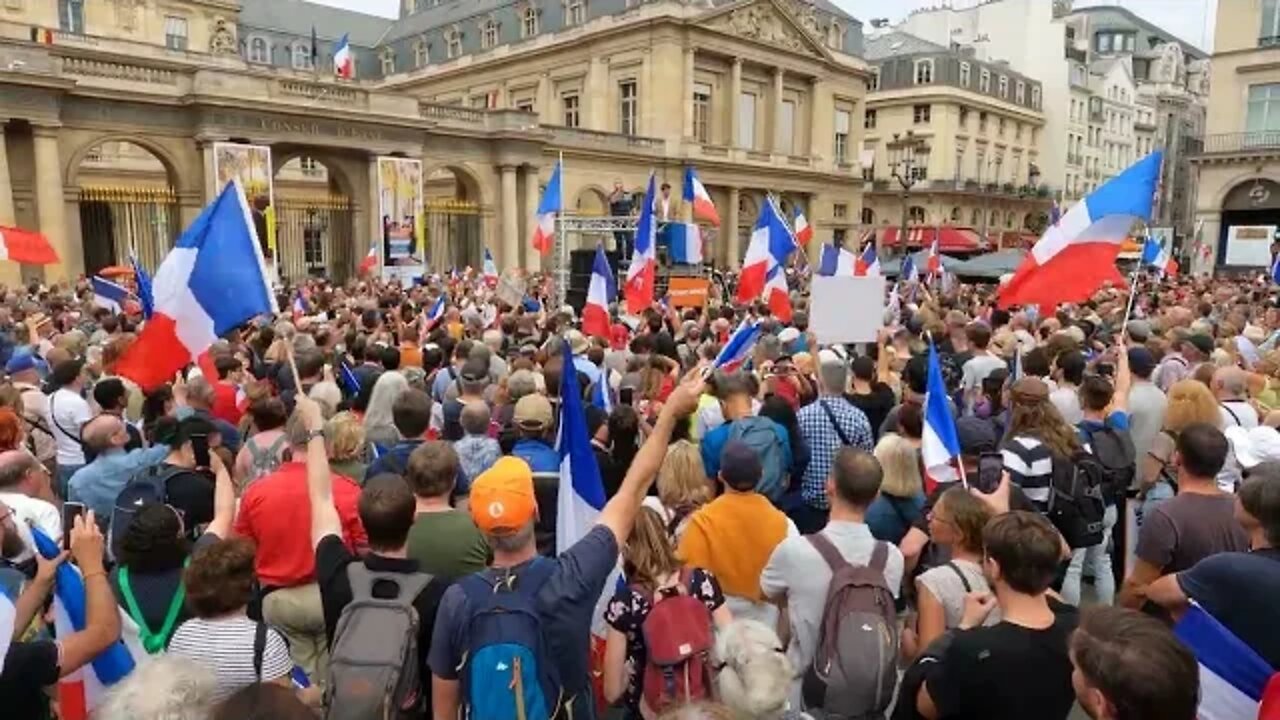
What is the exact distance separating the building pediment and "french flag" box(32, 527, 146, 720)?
126 feet

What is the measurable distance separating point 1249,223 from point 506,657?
142ft

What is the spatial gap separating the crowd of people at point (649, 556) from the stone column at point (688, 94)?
33677 millimetres

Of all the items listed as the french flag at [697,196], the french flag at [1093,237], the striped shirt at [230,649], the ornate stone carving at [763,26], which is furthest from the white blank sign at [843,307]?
the ornate stone carving at [763,26]

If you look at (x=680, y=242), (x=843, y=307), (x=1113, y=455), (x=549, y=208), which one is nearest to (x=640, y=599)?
(x=1113, y=455)

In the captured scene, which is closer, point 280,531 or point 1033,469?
point 280,531

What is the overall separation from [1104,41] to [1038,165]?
694 inches

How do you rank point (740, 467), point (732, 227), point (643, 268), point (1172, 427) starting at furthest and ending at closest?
point (732, 227) → point (643, 268) → point (1172, 427) → point (740, 467)

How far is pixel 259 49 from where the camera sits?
4356cm

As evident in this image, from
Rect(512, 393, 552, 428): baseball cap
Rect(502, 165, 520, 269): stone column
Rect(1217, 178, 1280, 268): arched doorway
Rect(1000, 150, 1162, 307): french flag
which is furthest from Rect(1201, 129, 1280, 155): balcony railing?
Rect(512, 393, 552, 428): baseball cap

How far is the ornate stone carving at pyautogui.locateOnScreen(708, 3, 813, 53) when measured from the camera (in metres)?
39.4

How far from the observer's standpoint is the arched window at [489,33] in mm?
44156

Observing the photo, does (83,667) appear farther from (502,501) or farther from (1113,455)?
(1113,455)

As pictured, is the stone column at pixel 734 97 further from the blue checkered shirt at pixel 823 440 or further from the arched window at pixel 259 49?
the blue checkered shirt at pixel 823 440

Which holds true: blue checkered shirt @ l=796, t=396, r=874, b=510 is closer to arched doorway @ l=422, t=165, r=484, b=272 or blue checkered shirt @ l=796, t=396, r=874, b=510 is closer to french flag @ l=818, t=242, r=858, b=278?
french flag @ l=818, t=242, r=858, b=278
